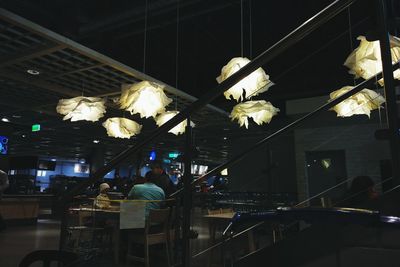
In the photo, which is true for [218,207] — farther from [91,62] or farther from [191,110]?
[91,62]

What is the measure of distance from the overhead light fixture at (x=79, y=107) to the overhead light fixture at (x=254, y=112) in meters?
1.92

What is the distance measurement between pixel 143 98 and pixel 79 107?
91cm

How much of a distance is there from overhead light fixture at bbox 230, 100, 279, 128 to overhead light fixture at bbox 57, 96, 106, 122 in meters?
1.92

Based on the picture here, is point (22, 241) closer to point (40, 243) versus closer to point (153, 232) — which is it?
point (40, 243)

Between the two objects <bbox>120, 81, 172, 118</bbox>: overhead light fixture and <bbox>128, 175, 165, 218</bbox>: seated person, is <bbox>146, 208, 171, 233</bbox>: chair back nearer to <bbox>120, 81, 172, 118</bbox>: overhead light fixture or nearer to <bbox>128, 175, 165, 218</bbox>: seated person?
<bbox>128, 175, 165, 218</bbox>: seated person

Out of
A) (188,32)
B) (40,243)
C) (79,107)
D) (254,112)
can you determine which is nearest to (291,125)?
(254,112)

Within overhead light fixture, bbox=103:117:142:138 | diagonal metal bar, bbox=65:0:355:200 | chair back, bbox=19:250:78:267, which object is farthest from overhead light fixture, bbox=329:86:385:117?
overhead light fixture, bbox=103:117:142:138

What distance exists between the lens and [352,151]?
1.87 m

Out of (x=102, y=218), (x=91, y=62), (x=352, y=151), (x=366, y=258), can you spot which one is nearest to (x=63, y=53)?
(x=91, y=62)

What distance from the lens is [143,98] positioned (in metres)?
4.14

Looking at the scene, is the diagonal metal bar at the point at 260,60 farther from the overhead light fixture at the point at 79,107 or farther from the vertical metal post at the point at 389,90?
the overhead light fixture at the point at 79,107

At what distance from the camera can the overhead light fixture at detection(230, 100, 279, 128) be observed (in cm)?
348

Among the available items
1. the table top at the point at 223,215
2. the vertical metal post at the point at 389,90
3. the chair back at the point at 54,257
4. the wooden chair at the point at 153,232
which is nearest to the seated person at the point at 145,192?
the wooden chair at the point at 153,232

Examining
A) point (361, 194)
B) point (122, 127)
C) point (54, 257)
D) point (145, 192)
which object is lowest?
point (54, 257)
